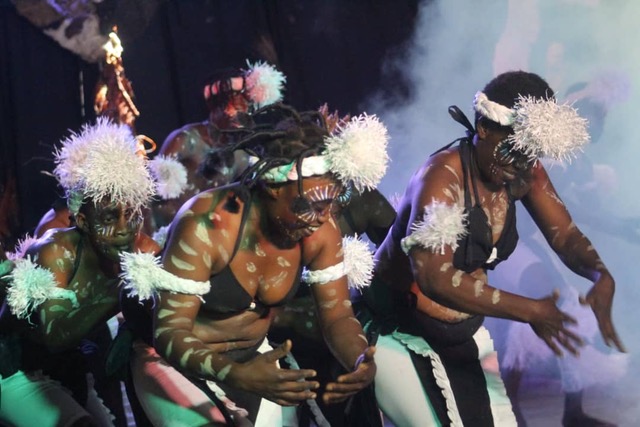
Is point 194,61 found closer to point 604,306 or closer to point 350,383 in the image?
point 604,306

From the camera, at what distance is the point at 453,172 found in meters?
3.16

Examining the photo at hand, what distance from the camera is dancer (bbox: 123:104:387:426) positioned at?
8.70 ft

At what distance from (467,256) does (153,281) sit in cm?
110

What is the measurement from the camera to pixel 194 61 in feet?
19.7

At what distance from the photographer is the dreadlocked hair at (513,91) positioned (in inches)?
124

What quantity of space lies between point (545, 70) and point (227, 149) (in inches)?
135

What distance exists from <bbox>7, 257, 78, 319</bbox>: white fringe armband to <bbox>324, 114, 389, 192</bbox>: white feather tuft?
1.14 m

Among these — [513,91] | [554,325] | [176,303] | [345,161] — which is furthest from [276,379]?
[513,91]

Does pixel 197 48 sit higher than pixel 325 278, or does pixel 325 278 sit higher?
pixel 197 48

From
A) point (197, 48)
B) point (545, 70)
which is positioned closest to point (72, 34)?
point (197, 48)

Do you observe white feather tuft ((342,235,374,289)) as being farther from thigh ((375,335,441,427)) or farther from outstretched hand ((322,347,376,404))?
outstretched hand ((322,347,376,404))

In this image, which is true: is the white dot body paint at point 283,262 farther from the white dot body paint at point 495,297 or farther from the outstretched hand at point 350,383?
the white dot body paint at point 495,297

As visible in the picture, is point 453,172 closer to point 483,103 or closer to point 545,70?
point 483,103

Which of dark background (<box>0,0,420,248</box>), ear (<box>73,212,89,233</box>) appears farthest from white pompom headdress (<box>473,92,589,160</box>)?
dark background (<box>0,0,420,248</box>)
